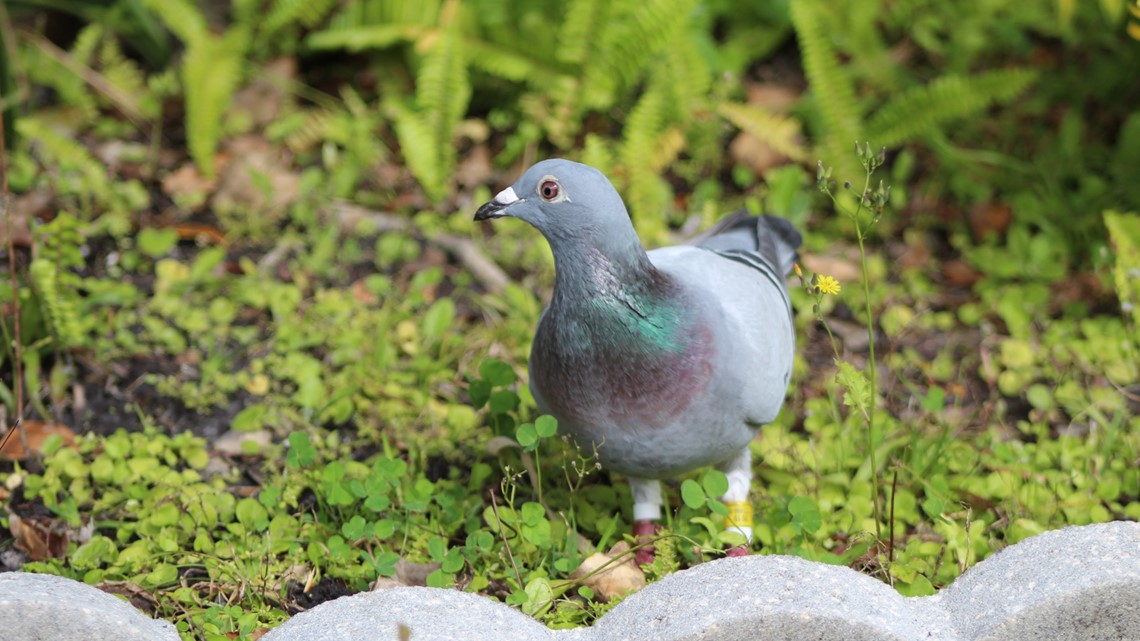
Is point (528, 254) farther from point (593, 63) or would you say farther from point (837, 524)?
point (837, 524)

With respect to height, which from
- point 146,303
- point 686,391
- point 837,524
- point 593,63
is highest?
point 593,63

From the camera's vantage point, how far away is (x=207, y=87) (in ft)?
15.6

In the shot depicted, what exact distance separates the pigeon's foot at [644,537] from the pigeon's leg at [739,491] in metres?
0.21

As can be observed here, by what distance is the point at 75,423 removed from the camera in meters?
3.70

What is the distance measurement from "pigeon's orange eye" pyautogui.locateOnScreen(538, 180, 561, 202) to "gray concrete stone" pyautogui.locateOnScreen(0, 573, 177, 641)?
1322 mm

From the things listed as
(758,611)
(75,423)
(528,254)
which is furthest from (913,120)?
(75,423)

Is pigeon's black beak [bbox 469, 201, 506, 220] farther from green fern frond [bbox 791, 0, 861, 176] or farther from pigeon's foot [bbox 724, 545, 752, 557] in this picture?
green fern frond [bbox 791, 0, 861, 176]

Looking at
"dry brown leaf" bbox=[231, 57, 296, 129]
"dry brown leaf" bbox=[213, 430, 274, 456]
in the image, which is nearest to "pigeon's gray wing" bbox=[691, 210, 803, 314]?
"dry brown leaf" bbox=[213, 430, 274, 456]

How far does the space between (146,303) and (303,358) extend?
688mm

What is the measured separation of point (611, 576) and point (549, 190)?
108 centimetres

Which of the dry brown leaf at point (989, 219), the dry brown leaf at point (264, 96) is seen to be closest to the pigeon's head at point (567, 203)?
the dry brown leaf at point (989, 219)

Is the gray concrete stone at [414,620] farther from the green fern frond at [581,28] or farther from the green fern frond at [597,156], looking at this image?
the green fern frond at [581,28]

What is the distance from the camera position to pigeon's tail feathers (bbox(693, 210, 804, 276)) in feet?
11.7

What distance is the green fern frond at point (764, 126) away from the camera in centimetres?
485
